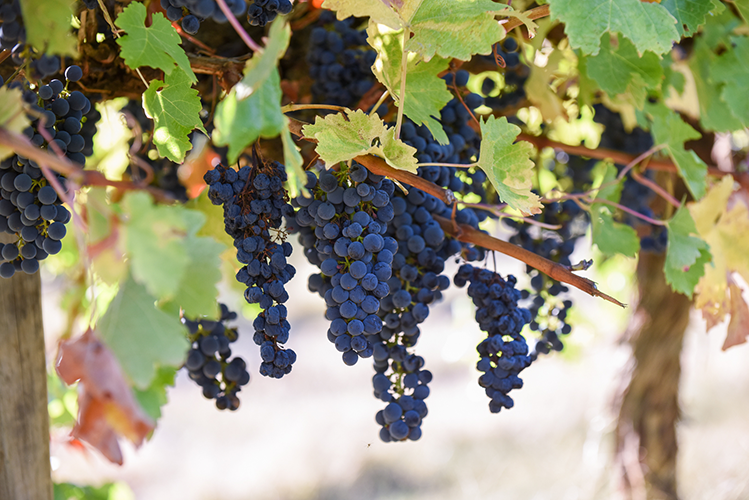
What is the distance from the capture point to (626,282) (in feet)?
5.56

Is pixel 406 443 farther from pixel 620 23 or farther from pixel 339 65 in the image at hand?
pixel 620 23

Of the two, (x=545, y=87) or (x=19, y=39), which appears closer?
(x=19, y=39)

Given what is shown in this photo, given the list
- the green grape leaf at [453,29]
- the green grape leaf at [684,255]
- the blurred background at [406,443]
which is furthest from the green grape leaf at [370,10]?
the blurred background at [406,443]

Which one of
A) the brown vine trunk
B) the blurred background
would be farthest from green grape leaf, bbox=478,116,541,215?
the blurred background

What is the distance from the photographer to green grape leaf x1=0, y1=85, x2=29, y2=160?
14.7 inches

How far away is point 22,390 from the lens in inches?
25.8

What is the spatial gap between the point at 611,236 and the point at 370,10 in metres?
0.45

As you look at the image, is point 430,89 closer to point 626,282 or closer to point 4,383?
point 4,383

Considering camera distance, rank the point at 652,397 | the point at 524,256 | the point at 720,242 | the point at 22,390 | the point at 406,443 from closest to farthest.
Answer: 1. the point at 524,256
2. the point at 22,390
3. the point at 720,242
4. the point at 652,397
5. the point at 406,443

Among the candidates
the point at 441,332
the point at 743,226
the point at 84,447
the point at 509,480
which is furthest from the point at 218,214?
the point at 441,332

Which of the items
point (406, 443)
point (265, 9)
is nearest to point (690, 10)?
point (265, 9)

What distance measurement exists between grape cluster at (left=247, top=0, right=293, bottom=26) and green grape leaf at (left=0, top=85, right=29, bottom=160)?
7.7 inches

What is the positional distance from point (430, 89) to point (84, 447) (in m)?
0.83

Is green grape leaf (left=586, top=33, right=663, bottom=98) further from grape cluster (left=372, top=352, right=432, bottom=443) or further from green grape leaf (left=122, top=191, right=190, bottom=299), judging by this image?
green grape leaf (left=122, top=191, right=190, bottom=299)
